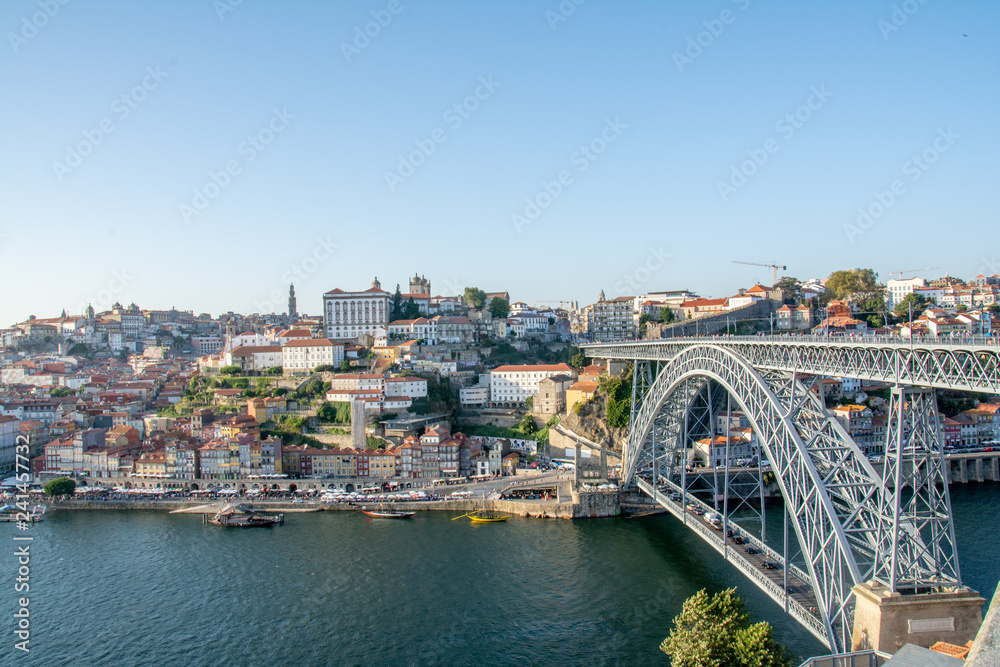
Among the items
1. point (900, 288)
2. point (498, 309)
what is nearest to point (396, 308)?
point (498, 309)

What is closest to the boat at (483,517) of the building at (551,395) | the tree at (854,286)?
the building at (551,395)

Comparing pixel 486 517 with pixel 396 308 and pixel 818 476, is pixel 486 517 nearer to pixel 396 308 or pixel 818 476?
pixel 818 476

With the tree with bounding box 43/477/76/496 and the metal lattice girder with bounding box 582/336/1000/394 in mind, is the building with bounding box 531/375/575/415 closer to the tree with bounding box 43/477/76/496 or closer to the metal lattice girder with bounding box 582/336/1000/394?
the metal lattice girder with bounding box 582/336/1000/394

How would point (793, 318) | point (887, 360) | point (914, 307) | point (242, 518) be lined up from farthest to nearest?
point (793, 318) → point (914, 307) → point (242, 518) → point (887, 360)

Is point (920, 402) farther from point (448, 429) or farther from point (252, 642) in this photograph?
point (448, 429)

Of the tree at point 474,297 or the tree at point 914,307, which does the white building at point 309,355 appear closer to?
the tree at point 474,297

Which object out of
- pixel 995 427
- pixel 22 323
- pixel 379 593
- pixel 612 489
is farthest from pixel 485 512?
pixel 22 323
